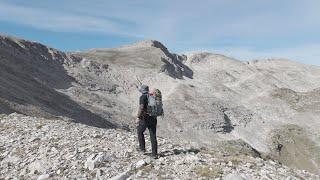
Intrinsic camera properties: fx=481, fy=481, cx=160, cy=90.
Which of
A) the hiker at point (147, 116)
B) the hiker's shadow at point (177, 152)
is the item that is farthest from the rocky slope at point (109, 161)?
the hiker at point (147, 116)

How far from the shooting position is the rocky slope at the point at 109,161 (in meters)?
18.0

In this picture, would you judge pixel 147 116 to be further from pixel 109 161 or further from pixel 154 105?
pixel 109 161

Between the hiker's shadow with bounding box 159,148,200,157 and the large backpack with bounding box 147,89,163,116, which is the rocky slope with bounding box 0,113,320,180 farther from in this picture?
the large backpack with bounding box 147,89,163,116

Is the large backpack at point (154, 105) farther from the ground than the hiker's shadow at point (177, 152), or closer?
farther from the ground

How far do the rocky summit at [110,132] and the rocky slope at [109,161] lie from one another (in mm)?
41

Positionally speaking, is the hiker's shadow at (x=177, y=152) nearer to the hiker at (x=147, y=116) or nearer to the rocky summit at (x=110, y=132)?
the rocky summit at (x=110, y=132)

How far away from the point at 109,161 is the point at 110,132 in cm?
503

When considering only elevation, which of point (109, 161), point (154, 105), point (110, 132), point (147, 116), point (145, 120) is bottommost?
point (109, 161)

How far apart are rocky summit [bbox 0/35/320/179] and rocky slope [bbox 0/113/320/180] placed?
0.04m

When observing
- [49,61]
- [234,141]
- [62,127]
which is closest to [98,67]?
[49,61]

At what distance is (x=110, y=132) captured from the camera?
957 inches

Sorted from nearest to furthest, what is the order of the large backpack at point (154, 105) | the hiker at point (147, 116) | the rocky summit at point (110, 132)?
the rocky summit at point (110, 132) < the large backpack at point (154, 105) < the hiker at point (147, 116)

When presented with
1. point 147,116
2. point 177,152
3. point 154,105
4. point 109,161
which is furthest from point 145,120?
point 109,161

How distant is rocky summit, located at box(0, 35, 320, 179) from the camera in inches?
742
